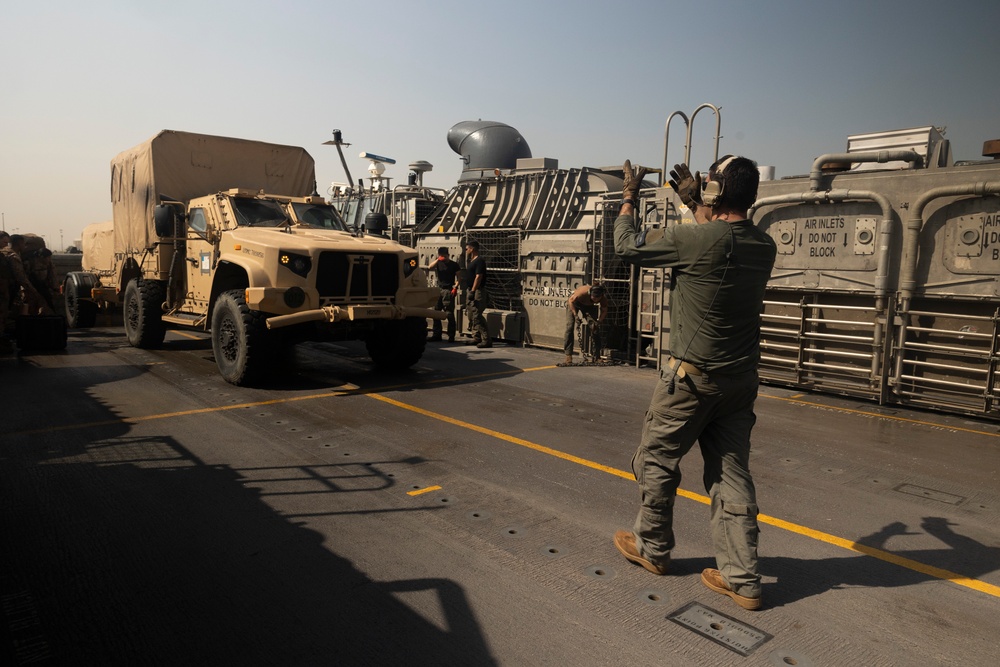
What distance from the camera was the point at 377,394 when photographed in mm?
8359

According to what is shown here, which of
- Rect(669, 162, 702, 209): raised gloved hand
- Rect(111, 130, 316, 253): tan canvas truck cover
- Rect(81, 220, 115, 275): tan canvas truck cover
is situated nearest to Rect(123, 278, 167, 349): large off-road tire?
Rect(111, 130, 316, 253): tan canvas truck cover

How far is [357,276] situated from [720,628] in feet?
22.0

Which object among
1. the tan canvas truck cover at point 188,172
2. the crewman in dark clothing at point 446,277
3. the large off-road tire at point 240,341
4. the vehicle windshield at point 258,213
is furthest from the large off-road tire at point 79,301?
the crewman in dark clothing at point 446,277

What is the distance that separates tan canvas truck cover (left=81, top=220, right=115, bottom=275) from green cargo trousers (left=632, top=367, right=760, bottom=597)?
42.1 ft

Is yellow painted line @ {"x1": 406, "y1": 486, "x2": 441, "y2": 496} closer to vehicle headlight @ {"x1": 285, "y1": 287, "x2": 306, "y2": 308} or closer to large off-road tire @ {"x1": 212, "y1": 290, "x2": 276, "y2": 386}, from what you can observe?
vehicle headlight @ {"x1": 285, "y1": 287, "x2": 306, "y2": 308}

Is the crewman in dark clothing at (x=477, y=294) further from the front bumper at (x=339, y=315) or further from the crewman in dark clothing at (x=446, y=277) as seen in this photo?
the front bumper at (x=339, y=315)

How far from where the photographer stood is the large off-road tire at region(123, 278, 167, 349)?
11.2m

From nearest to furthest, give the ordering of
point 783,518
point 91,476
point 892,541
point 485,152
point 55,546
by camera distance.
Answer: point 55,546 < point 892,541 < point 783,518 < point 91,476 < point 485,152

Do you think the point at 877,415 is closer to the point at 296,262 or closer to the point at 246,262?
the point at 296,262

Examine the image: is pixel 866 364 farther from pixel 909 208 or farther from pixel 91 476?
pixel 91 476

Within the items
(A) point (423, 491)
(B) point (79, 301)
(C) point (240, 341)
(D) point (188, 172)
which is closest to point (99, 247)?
(B) point (79, 301)

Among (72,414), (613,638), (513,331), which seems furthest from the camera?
(513,331)

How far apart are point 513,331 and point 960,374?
7.66 meters

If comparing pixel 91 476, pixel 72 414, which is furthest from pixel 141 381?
pixel 91 476
